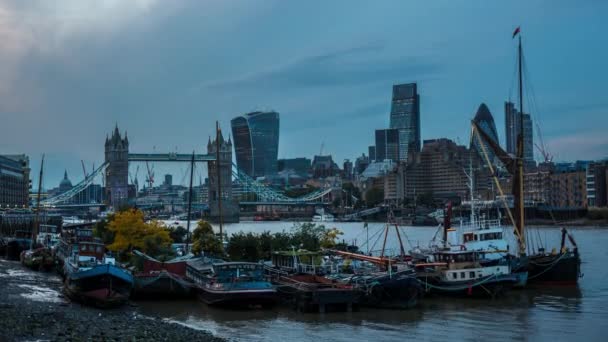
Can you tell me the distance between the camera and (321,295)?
121 feet

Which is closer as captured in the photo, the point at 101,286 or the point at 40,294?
the point at 101,286

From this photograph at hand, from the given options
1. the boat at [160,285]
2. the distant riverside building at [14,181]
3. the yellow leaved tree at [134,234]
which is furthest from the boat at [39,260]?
the distant riverside building at [14,181]

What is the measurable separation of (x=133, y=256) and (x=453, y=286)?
19.8 metres

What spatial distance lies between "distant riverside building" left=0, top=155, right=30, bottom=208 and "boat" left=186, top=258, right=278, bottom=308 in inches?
4260

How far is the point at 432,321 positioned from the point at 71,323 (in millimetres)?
16089

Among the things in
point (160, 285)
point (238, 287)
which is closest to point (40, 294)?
point (160, 285)

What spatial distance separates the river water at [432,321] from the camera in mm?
31875

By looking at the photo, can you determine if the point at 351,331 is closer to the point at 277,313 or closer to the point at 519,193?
the point at 277,313

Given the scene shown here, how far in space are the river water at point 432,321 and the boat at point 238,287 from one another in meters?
0.55

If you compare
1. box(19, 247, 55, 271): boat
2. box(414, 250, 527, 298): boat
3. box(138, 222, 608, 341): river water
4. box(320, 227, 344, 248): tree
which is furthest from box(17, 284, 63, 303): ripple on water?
box(320, 227, 344, 248): tree

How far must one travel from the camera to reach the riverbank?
25312 mm

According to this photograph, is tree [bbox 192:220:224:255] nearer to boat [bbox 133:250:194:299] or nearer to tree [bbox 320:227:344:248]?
tree [bbox 320:227:344:248]

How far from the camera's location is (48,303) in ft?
119

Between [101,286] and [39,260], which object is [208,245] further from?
[101,286]
